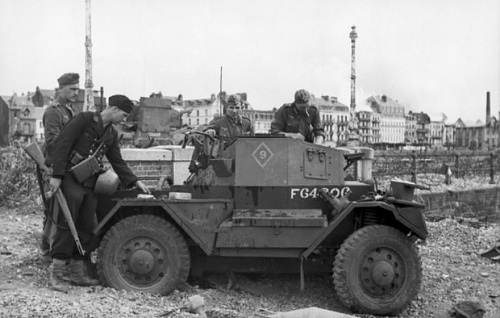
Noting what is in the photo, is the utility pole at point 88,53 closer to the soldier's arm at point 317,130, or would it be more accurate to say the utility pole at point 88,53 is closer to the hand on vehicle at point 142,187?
the soldier's arm at point 317,130

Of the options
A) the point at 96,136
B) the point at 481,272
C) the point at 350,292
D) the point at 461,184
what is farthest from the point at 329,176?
the point at 461,184

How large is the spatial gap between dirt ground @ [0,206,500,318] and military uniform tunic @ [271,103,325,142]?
196cm

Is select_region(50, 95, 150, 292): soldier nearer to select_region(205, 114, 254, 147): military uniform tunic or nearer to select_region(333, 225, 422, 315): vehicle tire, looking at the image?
select_region(205, 114, 254, 147): military uniform tunic

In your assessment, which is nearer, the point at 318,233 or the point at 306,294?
the point at 318,233

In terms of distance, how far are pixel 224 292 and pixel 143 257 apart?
1.01 metres

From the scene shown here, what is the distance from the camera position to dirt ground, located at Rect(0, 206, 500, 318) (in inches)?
225

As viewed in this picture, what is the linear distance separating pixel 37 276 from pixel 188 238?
176 cm

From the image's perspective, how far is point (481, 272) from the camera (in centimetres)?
861

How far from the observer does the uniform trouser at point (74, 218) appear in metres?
6.57

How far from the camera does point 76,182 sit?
662 centimetres

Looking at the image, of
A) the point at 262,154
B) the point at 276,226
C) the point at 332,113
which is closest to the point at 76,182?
the point at 262,154

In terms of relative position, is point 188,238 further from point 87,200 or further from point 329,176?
point 329,176

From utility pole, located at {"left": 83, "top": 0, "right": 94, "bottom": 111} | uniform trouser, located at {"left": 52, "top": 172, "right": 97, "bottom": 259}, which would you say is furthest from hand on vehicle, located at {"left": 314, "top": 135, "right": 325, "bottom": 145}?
utility pole, located at {"left": 83, "top": 0, "right": 94, "bottom": 111}

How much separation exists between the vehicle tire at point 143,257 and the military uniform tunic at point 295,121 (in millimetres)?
2446
